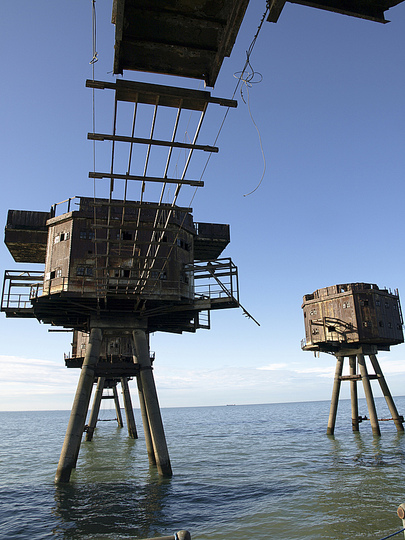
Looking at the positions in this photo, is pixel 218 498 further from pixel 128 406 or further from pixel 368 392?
pixel 128 406

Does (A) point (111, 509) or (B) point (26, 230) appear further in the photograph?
(B) point (26, 230)

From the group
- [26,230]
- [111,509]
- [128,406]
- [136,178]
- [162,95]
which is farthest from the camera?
[128,406]

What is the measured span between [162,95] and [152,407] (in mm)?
15172

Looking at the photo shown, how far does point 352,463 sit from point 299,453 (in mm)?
6120

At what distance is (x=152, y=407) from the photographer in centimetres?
1975

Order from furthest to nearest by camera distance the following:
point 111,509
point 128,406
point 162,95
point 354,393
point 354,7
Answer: point 128,406, point 354,393, point 111,509, point 162,95, point 354,7

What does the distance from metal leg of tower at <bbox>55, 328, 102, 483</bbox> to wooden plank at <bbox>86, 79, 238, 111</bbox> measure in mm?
14339

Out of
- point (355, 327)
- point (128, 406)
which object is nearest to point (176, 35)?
point (355, 327)

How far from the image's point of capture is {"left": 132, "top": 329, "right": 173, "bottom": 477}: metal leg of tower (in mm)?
19109

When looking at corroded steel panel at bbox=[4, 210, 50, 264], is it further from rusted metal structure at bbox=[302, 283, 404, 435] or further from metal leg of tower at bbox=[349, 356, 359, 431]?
metal leg of tower at bbox=[349, 356, 359, 431]

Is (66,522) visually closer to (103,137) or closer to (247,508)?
(247,508)

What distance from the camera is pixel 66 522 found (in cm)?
1312

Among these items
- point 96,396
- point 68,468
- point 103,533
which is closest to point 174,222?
point 68,468

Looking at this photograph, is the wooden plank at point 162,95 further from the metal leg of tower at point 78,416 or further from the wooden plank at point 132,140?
the metal leg of tower at point 78,416
